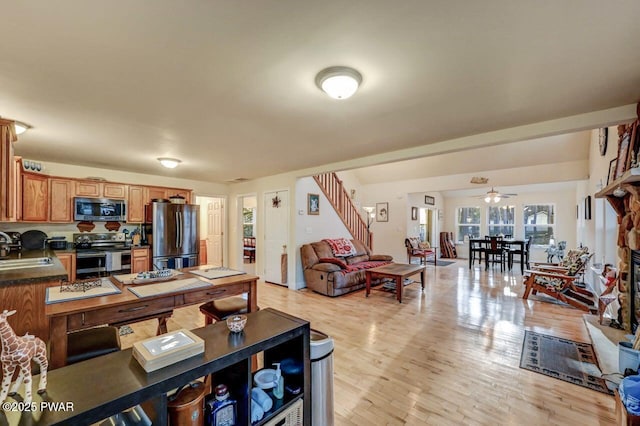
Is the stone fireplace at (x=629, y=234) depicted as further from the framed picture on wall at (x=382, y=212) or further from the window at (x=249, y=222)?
the window at (x=249, y=222)

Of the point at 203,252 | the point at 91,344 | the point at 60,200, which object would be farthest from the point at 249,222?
the point at 91,344

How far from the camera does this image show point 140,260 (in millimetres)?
5098

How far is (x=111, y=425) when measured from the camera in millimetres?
1045

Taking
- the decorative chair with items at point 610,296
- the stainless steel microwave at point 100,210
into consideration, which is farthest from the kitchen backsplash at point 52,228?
the decorative chair with items at point 610,296

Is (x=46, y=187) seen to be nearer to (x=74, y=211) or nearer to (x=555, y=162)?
(x=74, y=211)

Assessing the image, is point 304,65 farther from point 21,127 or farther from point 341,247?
point 341,247

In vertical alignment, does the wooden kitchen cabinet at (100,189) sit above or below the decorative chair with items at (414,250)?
above

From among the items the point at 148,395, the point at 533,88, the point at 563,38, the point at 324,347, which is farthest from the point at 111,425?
the point at 533,88

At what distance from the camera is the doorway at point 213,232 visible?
23.9 ft

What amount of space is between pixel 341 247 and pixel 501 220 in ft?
24.1

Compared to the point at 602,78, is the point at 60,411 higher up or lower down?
lower down

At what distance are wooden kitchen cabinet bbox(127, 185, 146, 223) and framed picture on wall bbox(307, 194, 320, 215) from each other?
3234mm

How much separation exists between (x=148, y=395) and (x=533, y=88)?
3004 mm

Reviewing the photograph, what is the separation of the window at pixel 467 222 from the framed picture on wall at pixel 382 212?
4066mm
